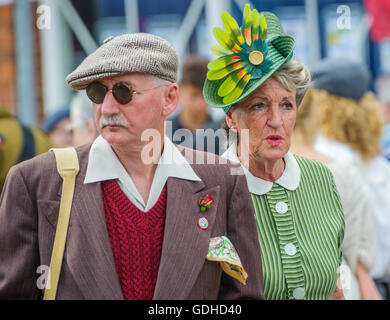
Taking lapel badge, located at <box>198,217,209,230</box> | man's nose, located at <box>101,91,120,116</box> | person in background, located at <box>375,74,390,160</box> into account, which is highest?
person in background, located at <box>375,74,390,160</box>

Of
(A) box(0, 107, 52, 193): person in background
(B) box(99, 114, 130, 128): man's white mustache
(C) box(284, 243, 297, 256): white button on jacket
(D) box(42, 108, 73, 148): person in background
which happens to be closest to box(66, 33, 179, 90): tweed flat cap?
(B) box(99, 114, 130, 128): man's white mustache

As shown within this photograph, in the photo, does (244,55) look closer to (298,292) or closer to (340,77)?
(298,292)

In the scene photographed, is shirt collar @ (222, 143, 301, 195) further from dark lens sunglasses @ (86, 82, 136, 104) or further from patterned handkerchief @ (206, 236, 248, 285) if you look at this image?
dark lens sunglasses @ (86, 82, 136, 104)

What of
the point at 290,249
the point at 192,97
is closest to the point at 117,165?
the point at 290,249

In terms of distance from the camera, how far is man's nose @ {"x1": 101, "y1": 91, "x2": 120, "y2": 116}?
2.19m

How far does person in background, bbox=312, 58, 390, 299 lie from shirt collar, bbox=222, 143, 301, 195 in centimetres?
120

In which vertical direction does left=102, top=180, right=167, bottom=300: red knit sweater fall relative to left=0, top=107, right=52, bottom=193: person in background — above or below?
below

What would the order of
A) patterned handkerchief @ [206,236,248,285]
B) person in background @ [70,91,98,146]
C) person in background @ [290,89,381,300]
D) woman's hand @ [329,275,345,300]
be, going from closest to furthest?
patterned handkerchief @ [206,236,248,285] → woman's hand @ [329,275,345,300] → person in background @ [290,89,381,300] → person in background @ [70,91,98,146]

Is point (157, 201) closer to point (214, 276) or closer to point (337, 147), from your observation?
point (214, 276)

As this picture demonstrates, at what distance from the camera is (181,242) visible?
7.18ft

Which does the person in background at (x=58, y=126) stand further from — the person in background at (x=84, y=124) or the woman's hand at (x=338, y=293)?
the woman's hand at (x=338, y=293)

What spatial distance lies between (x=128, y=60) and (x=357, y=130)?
236 centimetres

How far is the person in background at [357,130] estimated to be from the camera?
3.95 metres
